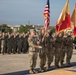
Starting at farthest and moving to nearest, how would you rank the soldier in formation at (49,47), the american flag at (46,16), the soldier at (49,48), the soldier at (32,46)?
1. the american flag at (46,16)
2. the soldier at (49,48)
3. the soldier in formation at (49,47)
4. the soldier at (32,46)

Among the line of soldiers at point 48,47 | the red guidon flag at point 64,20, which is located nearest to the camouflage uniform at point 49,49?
the line of soldiers at point 48,47

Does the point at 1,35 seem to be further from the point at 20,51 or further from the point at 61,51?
the point at 61,51

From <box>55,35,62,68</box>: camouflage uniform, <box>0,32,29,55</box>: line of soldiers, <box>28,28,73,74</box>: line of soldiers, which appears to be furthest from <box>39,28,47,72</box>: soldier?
<box>0,32,29,55</box>: line of soldiers

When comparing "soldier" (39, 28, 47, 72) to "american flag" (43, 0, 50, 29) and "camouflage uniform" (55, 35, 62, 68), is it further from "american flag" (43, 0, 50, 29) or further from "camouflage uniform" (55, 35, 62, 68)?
"american flag" (43, 0, 50, 29)

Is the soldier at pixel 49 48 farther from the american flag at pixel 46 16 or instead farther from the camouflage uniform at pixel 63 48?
the american flag at pixel 46 16

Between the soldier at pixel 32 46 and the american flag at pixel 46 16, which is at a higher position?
the american flag at pixel 46 16

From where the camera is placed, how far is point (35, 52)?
12.0 meters

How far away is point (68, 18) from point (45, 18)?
115 inches

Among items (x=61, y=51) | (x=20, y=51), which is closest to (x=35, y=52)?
(x=61, y=51)

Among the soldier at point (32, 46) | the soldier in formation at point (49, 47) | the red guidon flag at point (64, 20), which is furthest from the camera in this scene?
the red guidon flag at point (64, 20)

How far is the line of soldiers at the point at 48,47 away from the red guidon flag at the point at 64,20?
1.71ft

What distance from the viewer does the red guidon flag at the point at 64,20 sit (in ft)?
50.7

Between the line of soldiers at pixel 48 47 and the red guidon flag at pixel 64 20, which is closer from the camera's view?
the line of soldiers at pixel 48 47

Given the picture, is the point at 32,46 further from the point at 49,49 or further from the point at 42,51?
the point at 49,49
